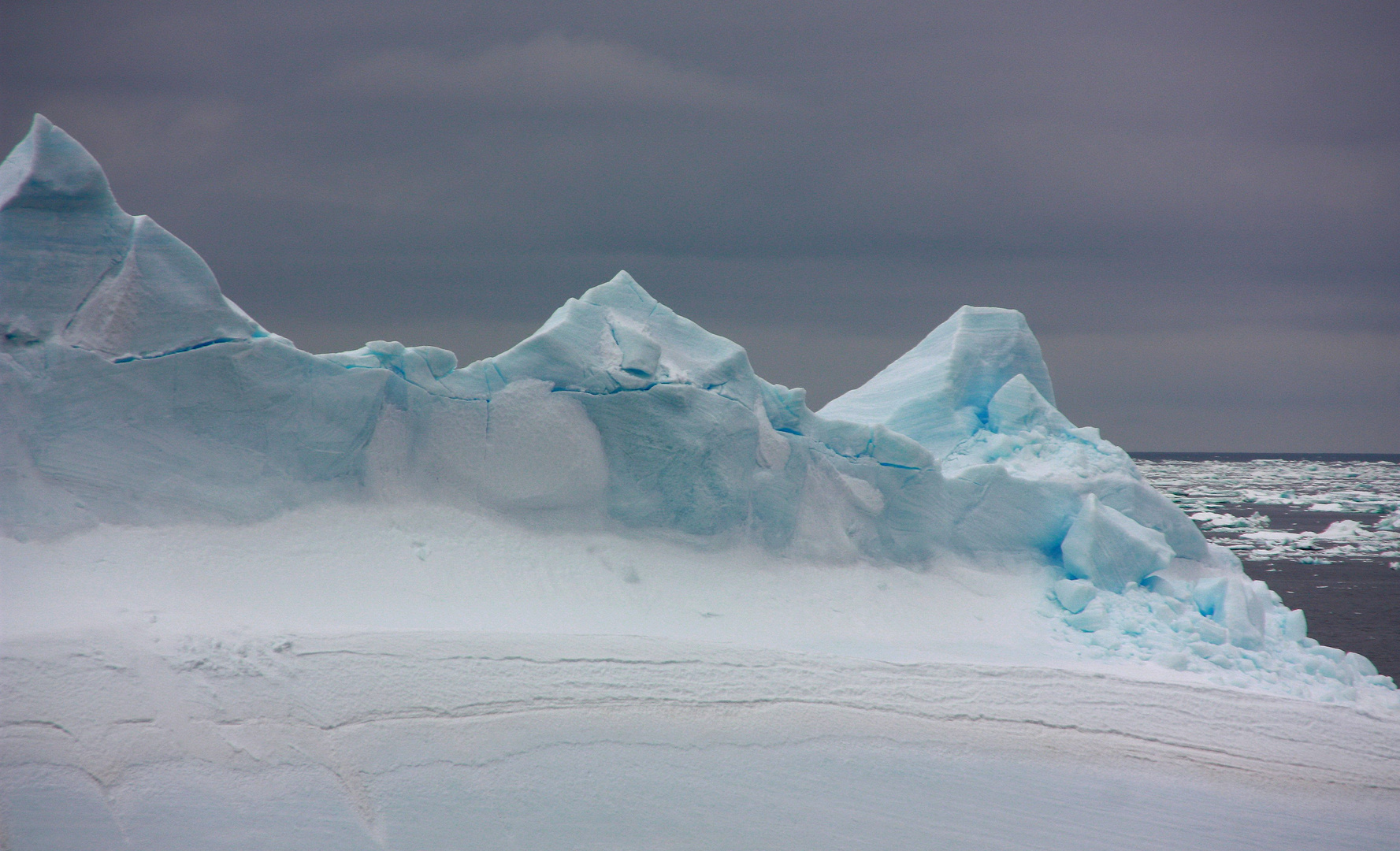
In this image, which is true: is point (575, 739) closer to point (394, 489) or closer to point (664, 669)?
point (664, 669)

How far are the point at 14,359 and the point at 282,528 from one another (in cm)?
141

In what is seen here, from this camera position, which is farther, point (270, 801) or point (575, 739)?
point (575, 739)

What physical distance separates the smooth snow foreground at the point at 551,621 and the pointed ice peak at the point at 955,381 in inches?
50.6

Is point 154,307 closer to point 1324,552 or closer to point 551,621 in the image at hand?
point 551,621

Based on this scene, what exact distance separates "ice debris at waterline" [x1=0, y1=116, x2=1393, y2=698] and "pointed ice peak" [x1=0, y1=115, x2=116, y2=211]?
10mm

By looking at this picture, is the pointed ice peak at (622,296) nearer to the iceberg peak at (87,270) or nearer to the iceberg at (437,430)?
the iceberg at (437,430)

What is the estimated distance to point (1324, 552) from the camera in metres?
20.0

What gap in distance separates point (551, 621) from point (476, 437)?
3.90ft

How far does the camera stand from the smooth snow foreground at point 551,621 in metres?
4.23

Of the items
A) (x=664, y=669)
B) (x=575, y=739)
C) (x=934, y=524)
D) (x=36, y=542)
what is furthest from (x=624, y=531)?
(x=36, y=542)

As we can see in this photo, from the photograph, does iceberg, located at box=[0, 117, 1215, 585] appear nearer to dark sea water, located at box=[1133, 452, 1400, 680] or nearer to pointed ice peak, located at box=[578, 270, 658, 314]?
pointed ice peak, located at box=[578, 270, 658, 314]

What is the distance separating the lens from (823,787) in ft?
15.5

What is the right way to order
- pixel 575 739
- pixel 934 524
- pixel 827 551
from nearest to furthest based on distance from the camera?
pixel 575 739 → pixel 827 551 → pixel 934 524

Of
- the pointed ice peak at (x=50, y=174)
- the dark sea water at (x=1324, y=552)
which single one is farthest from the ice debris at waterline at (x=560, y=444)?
the dark sea water at (x=1324, y=552)
